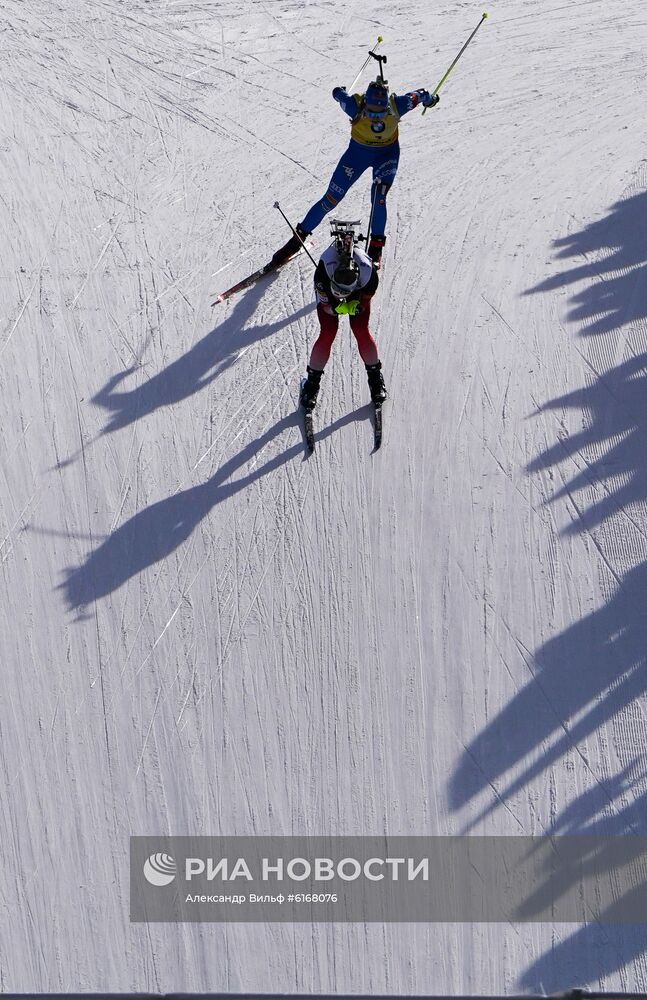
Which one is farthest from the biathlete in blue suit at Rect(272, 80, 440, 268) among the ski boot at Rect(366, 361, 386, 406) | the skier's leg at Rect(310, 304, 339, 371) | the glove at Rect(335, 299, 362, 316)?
the glove at Rect(335, 299, 362, 316)

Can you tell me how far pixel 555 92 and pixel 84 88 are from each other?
4.99 m

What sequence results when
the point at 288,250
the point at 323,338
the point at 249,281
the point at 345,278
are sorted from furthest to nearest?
the point at 249,281 < the point at 288,250 < the point at 323,338 < the point at 345,278

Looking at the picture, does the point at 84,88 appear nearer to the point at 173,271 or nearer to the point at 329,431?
the point at 173,271

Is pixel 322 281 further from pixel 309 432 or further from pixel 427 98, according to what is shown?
pixel 427 98

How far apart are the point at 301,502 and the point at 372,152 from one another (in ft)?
9.77

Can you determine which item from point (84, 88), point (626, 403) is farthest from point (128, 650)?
point (84, 88)

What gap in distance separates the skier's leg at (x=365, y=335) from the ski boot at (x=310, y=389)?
40cm

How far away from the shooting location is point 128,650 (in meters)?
6.71

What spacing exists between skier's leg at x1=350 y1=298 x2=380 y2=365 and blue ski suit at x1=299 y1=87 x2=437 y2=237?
1433 mm

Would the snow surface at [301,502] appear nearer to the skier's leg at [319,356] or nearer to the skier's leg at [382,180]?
the skier's leg at [319,356]

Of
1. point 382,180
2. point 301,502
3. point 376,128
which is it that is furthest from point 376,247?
point 301,502

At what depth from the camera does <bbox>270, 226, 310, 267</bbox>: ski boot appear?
27.0 feet

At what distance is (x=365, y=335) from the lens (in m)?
7.14

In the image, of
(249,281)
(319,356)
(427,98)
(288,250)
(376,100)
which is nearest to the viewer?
(319,356)
